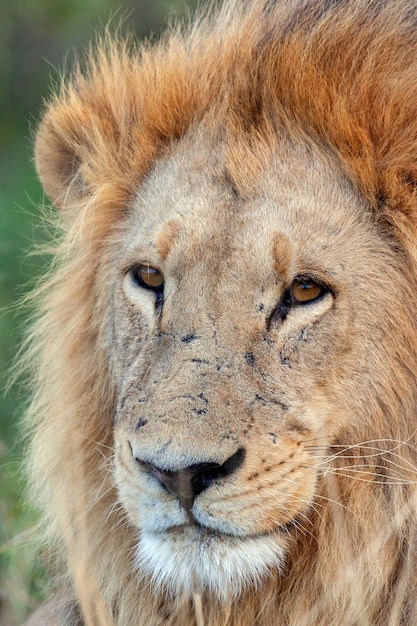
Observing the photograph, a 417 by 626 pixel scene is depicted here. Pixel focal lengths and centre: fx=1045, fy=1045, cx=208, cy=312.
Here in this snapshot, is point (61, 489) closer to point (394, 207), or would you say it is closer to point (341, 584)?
point (341, 584)

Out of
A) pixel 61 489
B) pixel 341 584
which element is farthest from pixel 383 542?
pixel 61 489

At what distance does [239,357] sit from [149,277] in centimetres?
51

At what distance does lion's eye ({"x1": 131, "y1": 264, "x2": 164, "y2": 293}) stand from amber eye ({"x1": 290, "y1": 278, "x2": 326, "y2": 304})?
46cm

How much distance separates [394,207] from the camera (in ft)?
10.4

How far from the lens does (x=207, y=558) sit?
2850 mm

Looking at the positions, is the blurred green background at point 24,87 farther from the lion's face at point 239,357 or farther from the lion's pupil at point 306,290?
the lion's pupil at point 306,290

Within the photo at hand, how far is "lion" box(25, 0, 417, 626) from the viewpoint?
2.89m

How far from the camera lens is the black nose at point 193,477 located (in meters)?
2.74

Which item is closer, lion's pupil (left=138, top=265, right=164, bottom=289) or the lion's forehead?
the lion's forehead

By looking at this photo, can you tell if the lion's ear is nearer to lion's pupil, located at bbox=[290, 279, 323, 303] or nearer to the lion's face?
the lion's face

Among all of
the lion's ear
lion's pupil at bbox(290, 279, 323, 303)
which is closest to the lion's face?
lion's pupil at bbox(290, 279, 323, 303)

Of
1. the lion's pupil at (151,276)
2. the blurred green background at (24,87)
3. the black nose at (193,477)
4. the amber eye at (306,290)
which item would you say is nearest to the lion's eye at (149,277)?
the lion's pupil at (151,276)

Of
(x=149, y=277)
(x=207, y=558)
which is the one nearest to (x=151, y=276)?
(x=149, y=277)

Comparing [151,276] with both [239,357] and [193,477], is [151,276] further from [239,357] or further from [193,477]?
[193,477]
